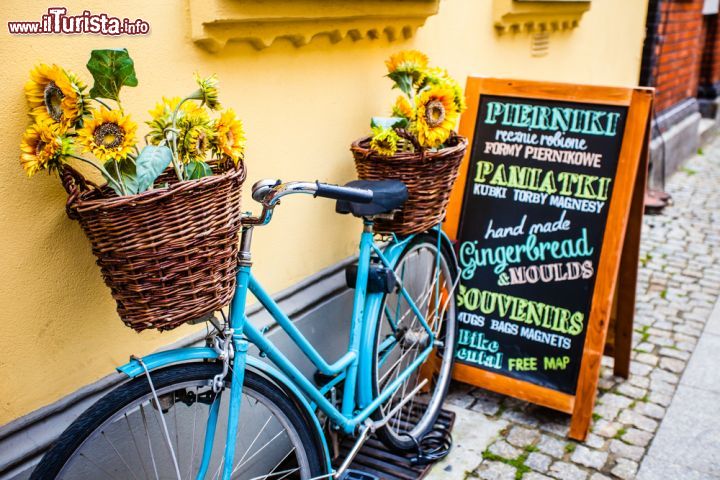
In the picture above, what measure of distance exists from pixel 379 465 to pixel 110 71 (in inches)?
79.7

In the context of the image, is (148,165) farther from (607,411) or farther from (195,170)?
(607,411)

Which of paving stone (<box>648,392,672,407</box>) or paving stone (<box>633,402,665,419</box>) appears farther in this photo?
paving stone (<box>648,392,672,407</box>)

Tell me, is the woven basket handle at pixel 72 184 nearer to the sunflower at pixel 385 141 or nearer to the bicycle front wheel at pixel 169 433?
the bicycle front wheel at pixel 169 433

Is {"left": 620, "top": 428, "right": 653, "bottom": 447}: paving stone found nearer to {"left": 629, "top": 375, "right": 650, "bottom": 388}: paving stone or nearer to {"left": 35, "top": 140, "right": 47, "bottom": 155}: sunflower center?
{"left": 629, "top": 375, "right": 650, "bottom": 388}: paving stone

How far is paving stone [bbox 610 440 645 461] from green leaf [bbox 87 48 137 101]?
2580mm

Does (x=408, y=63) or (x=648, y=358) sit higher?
A: (x=408, y=63)

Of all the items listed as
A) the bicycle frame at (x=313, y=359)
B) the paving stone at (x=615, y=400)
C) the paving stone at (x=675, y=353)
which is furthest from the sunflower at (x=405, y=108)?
the paving stone at (x=675, y=353)

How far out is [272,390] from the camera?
6.84ft

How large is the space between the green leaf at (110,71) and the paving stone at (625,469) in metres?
2.48

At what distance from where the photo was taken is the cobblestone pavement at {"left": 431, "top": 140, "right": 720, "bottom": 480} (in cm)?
304

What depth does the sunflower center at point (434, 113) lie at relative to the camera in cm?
263

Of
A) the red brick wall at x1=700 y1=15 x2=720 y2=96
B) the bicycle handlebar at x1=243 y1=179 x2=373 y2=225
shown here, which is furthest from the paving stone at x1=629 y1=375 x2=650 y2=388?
the red brick wall at x1=700 y1=15 x2=720 y2=96

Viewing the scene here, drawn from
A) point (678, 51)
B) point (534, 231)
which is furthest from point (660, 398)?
point (678, 51)

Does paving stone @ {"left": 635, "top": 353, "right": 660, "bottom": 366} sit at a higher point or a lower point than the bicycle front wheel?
lower
